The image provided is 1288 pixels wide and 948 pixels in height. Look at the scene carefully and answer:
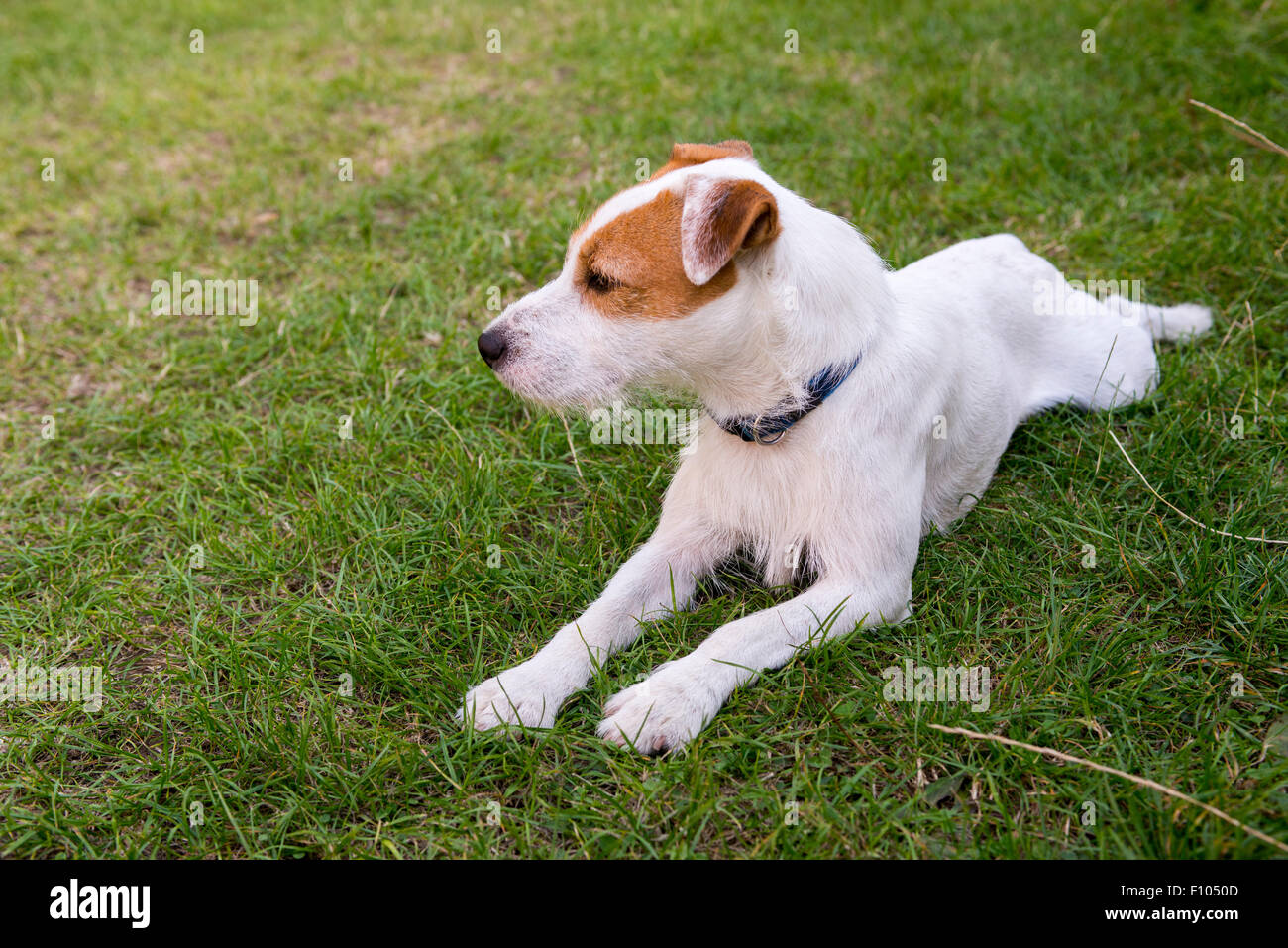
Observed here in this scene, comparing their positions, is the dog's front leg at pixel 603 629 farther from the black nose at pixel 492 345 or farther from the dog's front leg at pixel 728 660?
the black nose at pixel 492 345

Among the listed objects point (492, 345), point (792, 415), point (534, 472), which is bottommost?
point (534, 472)

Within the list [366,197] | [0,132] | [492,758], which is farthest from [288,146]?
[492,758]

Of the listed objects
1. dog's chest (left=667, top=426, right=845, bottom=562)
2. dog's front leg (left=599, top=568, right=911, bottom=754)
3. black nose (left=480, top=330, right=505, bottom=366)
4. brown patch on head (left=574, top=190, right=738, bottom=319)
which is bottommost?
dog's front leg (left=599, top=568, right=911, bottom=754)

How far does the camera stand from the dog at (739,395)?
288cm

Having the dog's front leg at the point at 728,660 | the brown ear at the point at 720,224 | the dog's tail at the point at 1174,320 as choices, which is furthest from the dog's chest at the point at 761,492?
the dog's tail at the point at 1174,320

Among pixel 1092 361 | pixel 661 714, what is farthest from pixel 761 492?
pixel 1092 361

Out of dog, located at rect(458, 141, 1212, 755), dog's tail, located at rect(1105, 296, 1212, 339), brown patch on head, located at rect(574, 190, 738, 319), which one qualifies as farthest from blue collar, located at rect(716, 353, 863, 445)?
dog's tail, located at rect(1105, 296, 1212, 339)

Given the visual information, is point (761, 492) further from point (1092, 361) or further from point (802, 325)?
point (1092, 361)

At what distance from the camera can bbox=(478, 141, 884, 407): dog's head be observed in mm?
2779

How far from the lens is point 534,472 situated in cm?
402

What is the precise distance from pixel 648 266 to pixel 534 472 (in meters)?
1.35

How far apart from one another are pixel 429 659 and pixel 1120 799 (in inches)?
81.2

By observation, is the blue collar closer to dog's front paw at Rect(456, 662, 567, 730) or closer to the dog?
the dog

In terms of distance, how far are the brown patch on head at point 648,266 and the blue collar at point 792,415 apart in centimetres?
41
